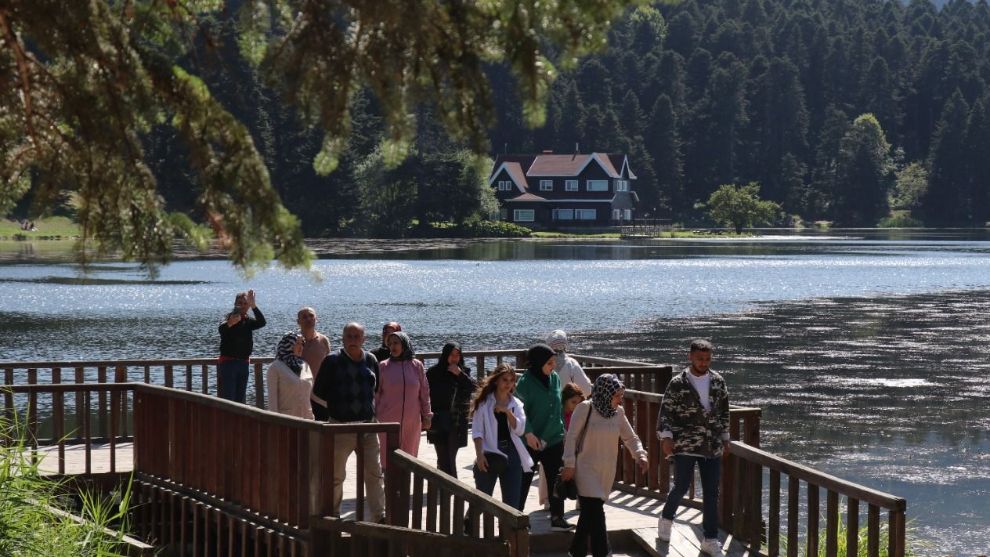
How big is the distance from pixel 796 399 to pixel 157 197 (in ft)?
73.6

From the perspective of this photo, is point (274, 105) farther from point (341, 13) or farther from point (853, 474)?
point (341, 13)

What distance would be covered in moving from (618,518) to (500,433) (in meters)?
1.52

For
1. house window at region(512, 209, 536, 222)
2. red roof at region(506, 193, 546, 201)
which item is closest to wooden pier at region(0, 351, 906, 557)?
red roof at region(506, 193, 546, 201)

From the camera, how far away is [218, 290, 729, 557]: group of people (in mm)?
10320

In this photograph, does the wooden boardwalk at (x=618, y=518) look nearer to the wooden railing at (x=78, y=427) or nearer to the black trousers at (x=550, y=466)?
the wooden railing at (x=78, y=427)

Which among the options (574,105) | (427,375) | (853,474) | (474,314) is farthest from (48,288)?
(574,105)

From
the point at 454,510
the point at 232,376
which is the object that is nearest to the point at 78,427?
the point at 232,376

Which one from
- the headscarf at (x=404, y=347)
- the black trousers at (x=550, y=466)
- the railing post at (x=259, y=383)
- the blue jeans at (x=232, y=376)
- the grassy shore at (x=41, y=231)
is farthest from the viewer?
the grassy shore at (x=41, y=231)

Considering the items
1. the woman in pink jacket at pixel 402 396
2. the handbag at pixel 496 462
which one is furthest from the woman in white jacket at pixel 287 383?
the handbag at pixel 496 462

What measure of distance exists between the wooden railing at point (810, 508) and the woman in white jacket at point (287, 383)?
13.1ft

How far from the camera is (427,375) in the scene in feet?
39.6

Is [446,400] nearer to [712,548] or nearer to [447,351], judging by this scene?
[447,351]

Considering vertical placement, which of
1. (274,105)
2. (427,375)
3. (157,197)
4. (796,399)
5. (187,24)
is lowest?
(796,399)

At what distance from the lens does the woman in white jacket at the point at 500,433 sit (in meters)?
10.5
